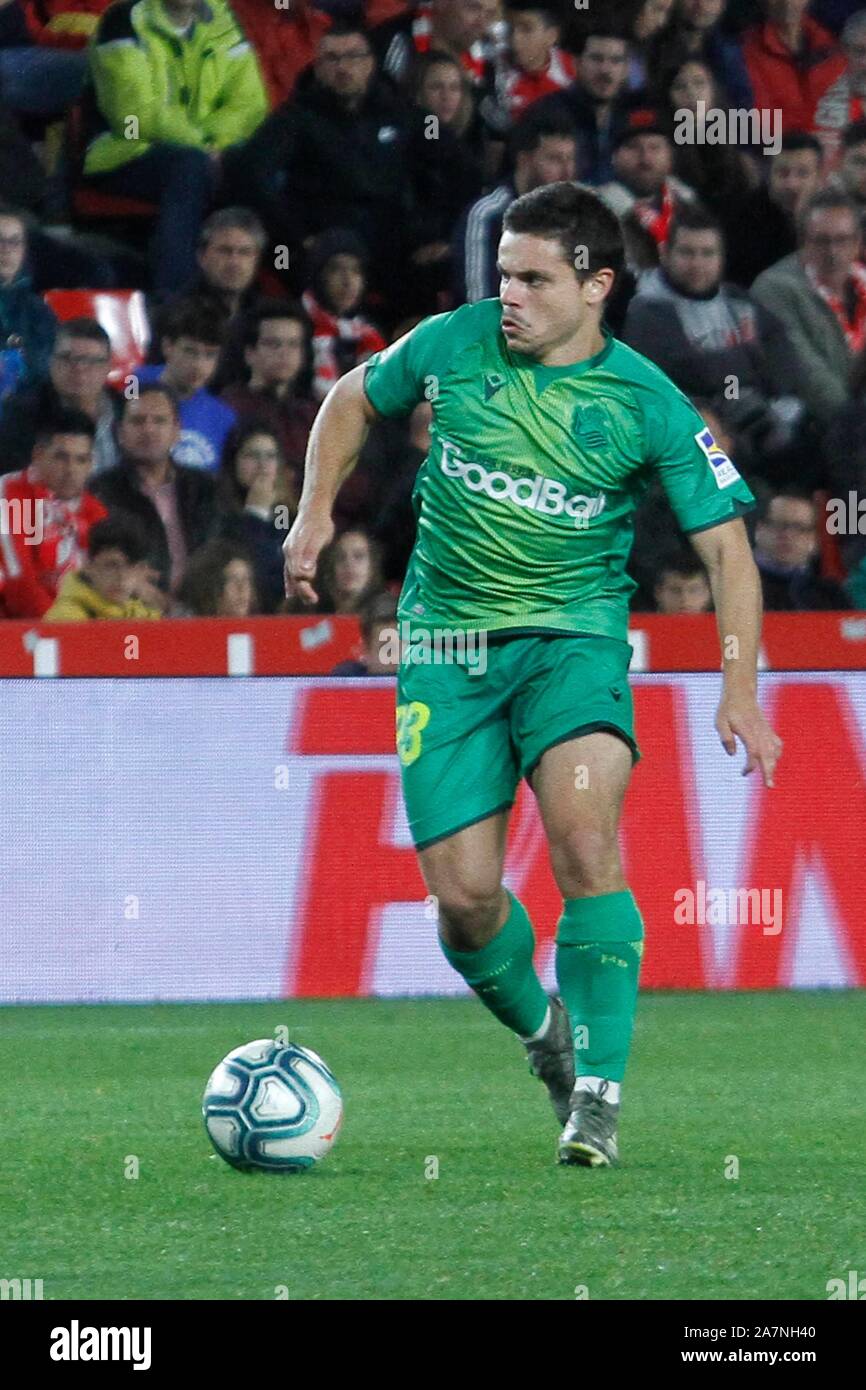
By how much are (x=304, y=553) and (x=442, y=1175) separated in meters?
1.27

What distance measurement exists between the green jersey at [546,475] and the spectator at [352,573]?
14.7ft

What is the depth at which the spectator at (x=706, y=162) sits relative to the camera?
11703 mm

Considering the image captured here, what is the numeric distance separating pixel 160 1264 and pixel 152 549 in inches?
241

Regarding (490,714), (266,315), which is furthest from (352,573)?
(490,714)

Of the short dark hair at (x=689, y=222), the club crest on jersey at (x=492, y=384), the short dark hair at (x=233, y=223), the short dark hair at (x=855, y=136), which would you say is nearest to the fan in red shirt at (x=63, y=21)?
the short dark hair at (x=233, y=223)

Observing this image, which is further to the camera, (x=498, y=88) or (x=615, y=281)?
(x=498, y=88)

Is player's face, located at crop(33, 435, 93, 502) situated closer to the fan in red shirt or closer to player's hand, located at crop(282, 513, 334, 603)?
the fan in red shirt

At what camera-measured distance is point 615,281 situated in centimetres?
552

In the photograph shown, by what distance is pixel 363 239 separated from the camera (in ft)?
37.7

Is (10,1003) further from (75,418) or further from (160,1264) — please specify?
(160,1264)

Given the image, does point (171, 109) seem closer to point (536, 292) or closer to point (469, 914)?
point (536, 292)

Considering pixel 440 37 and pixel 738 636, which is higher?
pixel 440 37

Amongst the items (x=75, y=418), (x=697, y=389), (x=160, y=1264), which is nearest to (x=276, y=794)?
(x=75, y=418)
